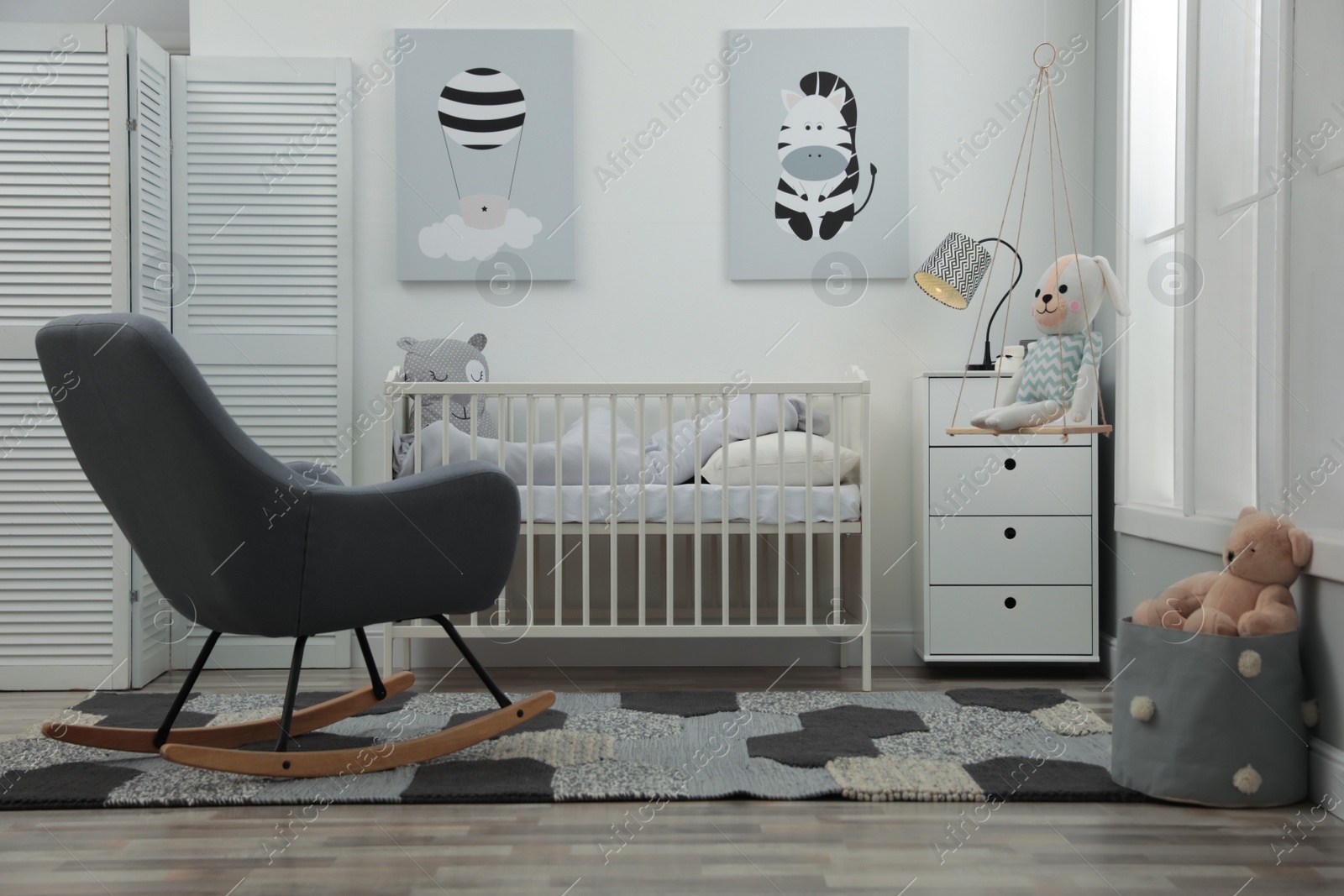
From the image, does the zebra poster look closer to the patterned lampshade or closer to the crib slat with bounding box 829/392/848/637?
the patterned lampshade

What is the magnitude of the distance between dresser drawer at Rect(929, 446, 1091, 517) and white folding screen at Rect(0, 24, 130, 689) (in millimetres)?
2119

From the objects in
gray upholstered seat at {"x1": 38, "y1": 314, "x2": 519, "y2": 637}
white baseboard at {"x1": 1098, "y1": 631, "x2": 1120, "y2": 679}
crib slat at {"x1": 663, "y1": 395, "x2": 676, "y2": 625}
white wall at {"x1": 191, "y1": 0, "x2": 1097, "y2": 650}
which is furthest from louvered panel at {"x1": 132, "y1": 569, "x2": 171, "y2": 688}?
white baseboard at {"x1": 1098, "y1": 631, "x2": 1120, "y2": 679}

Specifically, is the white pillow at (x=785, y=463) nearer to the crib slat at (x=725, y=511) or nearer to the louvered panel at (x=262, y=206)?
the crib slat at (x=725, y=511)

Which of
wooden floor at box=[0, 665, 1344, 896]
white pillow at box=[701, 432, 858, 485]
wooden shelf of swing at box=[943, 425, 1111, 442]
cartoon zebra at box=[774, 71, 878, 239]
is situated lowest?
wooden floor at box=[0, 665, 1344, 896]

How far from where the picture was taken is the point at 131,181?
2428 millimetres

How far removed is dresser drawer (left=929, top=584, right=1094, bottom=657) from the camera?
244cm

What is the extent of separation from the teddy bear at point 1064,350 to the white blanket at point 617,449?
59 centimetres

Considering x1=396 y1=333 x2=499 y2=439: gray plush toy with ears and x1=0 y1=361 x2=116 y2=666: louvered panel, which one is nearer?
x1=0 y1=361 x2=116 y2=666: louvered panel

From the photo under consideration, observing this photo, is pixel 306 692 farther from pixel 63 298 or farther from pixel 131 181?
pixel 131 181

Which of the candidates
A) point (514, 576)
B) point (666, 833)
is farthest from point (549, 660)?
point (666, 833)

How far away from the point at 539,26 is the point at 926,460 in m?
1.65

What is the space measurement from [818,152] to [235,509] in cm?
189

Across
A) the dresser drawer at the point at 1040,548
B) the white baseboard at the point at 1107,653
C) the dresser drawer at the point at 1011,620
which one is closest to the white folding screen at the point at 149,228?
the dresser drawer at the point at 1011,620

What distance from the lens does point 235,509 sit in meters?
1.53
